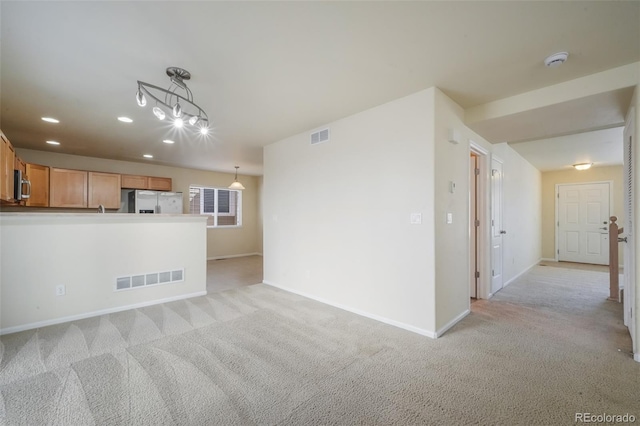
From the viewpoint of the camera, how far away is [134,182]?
6059mm

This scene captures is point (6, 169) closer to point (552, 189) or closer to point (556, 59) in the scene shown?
point (556, 59)

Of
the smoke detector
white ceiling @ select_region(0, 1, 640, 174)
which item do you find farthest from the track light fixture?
the smoke detector

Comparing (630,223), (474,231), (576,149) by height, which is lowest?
(474,231)

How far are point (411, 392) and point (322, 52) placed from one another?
2652 mm

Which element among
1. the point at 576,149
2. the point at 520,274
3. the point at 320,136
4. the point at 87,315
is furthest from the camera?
the point at 520,274

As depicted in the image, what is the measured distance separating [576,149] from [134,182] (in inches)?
358

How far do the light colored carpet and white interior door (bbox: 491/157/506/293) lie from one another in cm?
92

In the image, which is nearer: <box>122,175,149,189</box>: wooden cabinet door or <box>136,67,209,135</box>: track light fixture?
<box>136,67,209,135</box>: track light fixture

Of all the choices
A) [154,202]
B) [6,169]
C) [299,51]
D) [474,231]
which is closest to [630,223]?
[474,231]

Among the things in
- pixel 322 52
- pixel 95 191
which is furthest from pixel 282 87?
pixel 95 191

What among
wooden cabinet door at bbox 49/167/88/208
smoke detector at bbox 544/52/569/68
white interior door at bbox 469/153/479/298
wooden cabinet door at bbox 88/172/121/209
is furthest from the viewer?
wooden cabinet door at bbox 88/172/121/209

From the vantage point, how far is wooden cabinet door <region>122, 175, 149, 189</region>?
5914 millimetres

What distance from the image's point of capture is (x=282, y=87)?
2746mm

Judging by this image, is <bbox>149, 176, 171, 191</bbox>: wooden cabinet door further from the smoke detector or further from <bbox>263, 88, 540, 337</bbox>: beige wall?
the smoke detector
